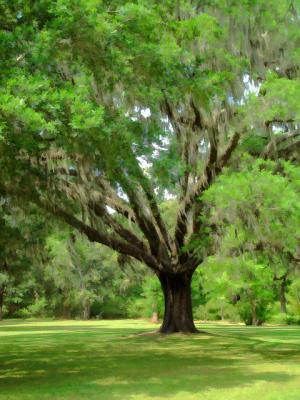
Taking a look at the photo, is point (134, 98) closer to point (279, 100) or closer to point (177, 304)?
point (279, 100)

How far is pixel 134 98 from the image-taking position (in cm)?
1030

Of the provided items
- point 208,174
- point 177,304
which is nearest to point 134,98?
point 208,174

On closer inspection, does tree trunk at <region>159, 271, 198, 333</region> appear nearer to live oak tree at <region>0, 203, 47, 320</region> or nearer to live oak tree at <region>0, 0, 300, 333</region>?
live oak tree at <region>0, 0, 300, 333</region>

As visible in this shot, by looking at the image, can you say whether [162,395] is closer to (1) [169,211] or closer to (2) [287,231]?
(2) [287,231]

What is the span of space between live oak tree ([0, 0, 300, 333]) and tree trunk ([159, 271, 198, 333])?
55.5 inches

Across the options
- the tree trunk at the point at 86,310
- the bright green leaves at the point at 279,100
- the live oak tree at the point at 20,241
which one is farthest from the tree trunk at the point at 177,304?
the tree trunk at the point at 86,310

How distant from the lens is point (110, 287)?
57.5 meters

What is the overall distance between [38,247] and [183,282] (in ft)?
24.0

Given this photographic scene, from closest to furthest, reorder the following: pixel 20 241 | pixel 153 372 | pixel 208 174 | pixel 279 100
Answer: pixel 153 372, pixel 20 241, pixel 279 100, pixel 208 174

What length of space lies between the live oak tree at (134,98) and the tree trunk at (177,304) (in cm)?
141

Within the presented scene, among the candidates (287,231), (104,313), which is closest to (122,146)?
(287,231)

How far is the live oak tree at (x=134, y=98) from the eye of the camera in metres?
8.02

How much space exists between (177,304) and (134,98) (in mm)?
12703

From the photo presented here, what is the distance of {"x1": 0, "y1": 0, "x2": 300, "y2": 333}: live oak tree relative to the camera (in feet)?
26.3
